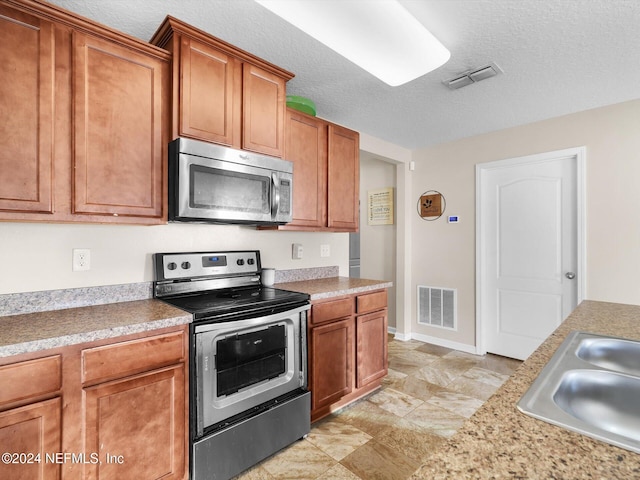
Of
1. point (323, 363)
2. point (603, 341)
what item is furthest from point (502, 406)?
point (323, 363)

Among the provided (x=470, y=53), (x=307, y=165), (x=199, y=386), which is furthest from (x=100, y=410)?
(x=470, y=53)

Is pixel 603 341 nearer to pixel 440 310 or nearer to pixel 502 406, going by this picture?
pixel 502 406

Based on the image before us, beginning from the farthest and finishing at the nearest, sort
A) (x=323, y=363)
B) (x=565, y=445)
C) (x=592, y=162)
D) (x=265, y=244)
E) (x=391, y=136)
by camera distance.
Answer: (x=391, y=136), (x=592, y=162), (x=265, y=244), (x=323, y=363), (x=565, y=445)

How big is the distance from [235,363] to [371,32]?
74.0 inches

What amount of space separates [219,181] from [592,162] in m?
3.24

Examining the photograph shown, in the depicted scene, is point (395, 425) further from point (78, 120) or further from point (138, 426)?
point (78, 120)

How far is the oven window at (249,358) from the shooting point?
1732 mm

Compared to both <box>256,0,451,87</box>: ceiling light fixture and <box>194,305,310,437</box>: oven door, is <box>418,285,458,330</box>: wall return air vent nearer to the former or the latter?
<box>194,305,310,437</box>: oven door

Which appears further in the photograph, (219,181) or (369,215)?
(369,215)

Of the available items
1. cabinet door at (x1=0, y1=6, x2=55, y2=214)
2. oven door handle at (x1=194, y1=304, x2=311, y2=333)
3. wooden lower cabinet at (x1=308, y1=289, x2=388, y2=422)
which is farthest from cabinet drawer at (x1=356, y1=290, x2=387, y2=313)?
cabinet door at (x1=0, y1=6, x2=55, y2=214)

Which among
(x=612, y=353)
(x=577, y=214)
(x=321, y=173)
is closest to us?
(x=612, y=353)

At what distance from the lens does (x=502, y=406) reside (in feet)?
2.46

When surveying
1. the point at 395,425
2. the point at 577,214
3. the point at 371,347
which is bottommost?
the point at 395,425

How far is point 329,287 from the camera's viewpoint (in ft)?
8.21
